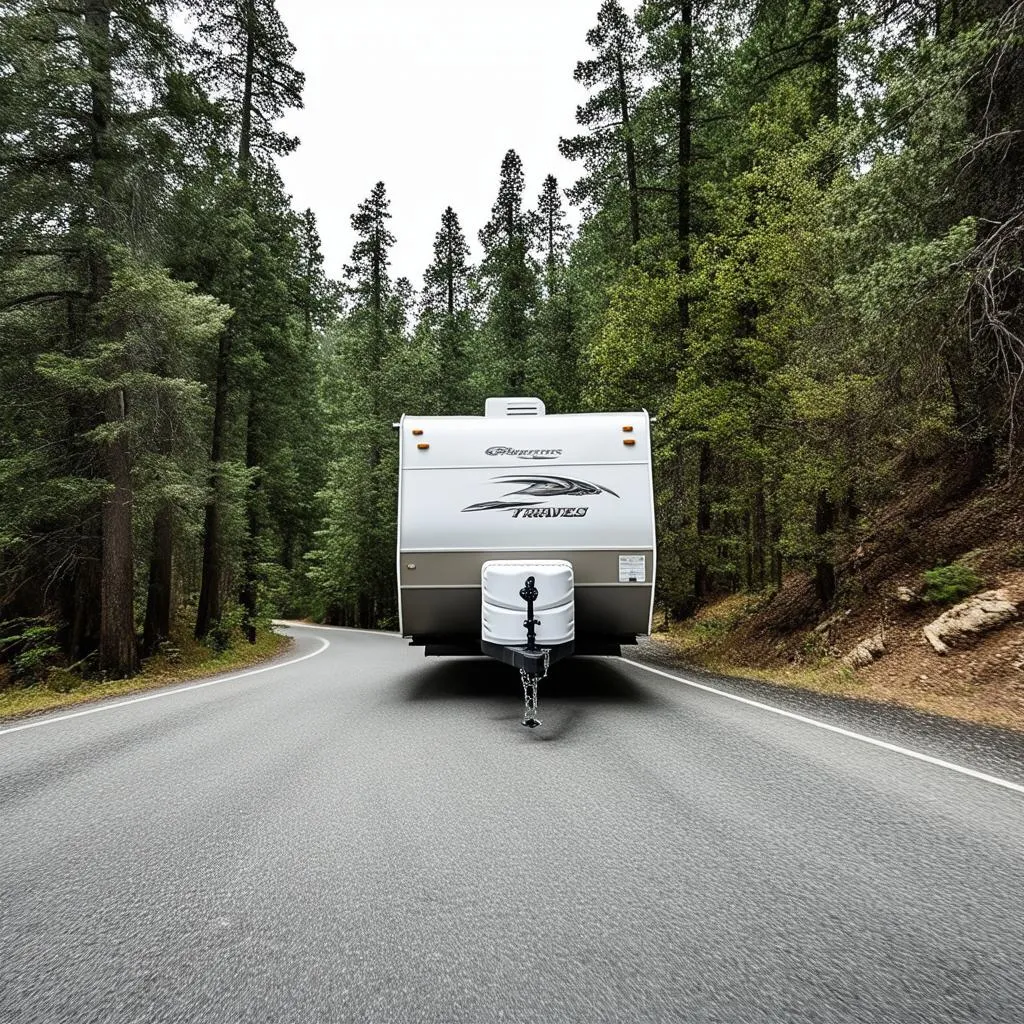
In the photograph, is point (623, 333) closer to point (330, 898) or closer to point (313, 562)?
point (330, 898)

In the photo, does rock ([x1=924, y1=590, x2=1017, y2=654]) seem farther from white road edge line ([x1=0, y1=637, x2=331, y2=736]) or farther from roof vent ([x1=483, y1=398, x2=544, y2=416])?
white road edge line ([x1=0, y1=637, x2=331, y2=736])

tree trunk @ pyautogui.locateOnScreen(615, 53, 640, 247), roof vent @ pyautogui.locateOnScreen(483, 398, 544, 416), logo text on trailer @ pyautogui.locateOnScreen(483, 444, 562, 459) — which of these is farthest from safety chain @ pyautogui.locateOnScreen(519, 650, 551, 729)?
tree trunk @ pyautogui.locateOnScreen(615, 53, 640, 247)

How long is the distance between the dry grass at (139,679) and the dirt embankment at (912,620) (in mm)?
9754

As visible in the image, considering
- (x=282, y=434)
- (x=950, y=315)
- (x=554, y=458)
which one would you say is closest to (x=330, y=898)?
(x=554, y=458)

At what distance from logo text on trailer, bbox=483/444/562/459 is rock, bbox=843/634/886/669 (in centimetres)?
520

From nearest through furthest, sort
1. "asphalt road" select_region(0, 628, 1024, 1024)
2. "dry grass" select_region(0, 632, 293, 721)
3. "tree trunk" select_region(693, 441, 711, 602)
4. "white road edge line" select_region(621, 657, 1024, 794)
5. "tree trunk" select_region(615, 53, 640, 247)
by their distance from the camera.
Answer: "asphalt road" select_region(0, 628, 1024, 1024) → "white road edge line" select_region(621, 657, 1024, 794) → "dry grass" select_region(0, 632, 293, 721) → "tree trunk" select_region(693, 441, 711, 602) → "tree trunk" select_region(615, 53, 640, 247)

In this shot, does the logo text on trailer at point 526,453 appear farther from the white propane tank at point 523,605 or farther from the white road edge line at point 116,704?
the white road edge line at point 116,704

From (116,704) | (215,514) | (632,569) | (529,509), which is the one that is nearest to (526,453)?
(529,509)

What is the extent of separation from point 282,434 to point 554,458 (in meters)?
16.3

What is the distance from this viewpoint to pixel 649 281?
14750mm

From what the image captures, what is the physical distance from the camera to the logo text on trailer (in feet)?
24.8

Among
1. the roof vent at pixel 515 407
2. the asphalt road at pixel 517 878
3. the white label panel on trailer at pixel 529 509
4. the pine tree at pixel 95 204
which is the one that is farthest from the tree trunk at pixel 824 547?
the pine tree at pixel 95 204

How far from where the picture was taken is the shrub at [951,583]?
8453mm

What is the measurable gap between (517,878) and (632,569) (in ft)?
15.6
